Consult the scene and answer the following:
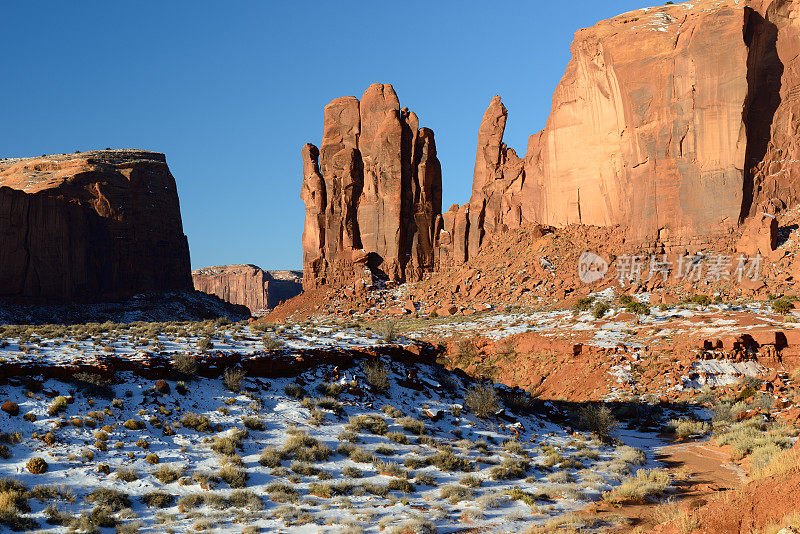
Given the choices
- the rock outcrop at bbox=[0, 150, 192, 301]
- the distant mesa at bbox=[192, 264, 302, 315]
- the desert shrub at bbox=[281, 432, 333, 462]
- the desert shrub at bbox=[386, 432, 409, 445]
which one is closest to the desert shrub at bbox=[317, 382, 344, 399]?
the desert shrub at bbox=[386, 432, 409, 445]

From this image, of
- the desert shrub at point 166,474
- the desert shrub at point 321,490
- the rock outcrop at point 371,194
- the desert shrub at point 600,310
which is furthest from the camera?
the rock outcrop at point 371,194

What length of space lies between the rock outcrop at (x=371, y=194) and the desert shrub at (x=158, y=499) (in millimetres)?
59187

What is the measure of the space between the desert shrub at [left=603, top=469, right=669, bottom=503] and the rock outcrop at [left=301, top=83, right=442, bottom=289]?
56.0 meters

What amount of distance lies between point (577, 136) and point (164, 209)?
70297mm

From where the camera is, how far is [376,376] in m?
22.5

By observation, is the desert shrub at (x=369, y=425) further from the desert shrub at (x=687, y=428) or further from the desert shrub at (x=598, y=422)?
the desert shrub at (x=687, y=428)

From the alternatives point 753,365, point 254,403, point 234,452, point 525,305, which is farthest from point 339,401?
point 525,305

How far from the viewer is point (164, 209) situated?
4085 inches

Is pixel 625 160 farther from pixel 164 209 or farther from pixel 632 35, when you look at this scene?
pixel 164 209

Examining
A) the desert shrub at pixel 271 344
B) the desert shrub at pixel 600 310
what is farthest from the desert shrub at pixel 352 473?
the desert shrub at pixel 600 310

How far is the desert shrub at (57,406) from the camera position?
16.3 metres

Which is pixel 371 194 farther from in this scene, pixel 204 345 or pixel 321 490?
pixel 321 490

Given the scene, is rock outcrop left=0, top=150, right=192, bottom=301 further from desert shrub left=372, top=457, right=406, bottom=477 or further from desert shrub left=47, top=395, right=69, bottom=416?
desert shrub left=372, top=457, right=406, bottom=477

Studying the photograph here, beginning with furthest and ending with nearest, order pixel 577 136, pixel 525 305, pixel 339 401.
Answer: pixel 577 136
pixel 525 305
pixel 339 401
